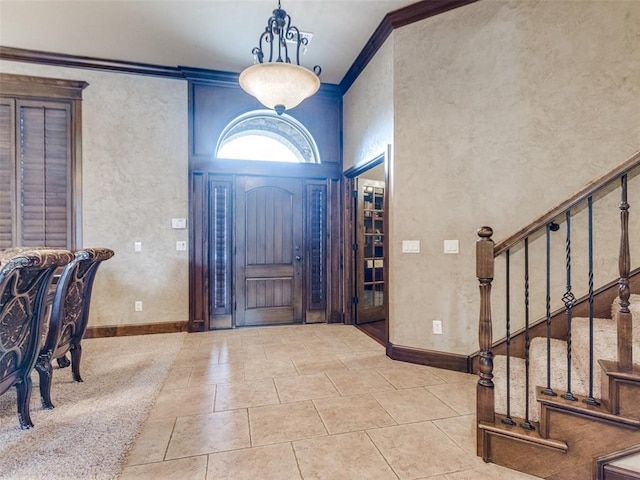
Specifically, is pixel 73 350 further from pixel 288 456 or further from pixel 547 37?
pixel 547 37

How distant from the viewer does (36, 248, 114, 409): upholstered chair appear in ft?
7.65

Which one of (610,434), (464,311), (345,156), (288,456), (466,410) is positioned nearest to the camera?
(610,434)

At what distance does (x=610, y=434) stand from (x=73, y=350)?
3.60 meters

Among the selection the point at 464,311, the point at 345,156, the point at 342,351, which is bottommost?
the point at 342,351

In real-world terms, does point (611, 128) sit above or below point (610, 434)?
above

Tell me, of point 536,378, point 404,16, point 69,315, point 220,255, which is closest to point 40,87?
point 220,255

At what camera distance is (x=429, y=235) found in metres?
3.16

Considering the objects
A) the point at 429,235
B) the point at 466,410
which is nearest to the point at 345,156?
the point at 429,235

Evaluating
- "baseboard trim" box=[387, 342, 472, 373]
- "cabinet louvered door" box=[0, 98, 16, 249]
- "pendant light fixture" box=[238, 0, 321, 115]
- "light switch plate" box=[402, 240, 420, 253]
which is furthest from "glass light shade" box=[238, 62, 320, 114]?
"cabinet louvered door" box=[0, 98, 16, 249]

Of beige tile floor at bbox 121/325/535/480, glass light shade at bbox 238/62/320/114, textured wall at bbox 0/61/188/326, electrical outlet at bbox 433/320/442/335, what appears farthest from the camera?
textured wall at bbox 0/61/188/326

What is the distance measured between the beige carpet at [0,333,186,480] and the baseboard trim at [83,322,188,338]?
0.74 meters

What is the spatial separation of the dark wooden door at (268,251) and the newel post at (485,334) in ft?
10.2

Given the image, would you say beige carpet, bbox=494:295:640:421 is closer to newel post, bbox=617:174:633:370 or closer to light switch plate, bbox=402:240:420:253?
newel post, bbox=617:174:633:370

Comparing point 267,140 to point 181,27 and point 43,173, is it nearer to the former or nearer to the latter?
point 181,27
